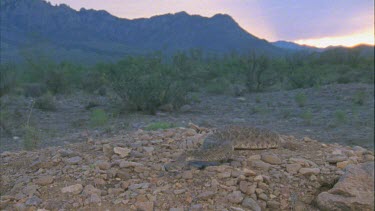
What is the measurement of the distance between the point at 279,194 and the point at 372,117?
367 inches

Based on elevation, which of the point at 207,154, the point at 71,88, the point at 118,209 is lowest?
the point at 71,88

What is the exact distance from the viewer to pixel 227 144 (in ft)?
18.0

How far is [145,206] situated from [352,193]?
75.3 inches

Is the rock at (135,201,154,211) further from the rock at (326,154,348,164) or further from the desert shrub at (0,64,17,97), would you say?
the desert shrub at (0,64,17,97)

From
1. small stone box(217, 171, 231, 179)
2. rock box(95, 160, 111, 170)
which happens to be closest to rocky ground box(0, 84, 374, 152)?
rock box(95, 160, 111, 170)

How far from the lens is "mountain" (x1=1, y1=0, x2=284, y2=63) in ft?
187

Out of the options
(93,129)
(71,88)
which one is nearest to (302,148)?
(93,129)

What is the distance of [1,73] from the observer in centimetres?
1836

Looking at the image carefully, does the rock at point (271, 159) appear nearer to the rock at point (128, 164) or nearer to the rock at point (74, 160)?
the rock at point (128, 164)

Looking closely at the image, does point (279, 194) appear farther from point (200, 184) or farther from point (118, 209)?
point (118, 209)

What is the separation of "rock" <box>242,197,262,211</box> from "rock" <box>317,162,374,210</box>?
0.59 meters

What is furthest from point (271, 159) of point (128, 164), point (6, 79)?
point (6, 79)

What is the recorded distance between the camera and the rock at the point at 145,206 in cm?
466

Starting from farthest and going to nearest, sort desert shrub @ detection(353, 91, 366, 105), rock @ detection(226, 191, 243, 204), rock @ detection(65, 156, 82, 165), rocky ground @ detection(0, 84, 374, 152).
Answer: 1. desert shrub @ detection(353, 91, 366, 105)
2. rocky ground @ detection(0, 84, 374, 152)
3. rock @ detection(65, 156, 82, 165)
4. rock @ detection(226, 191, 243, 204)
